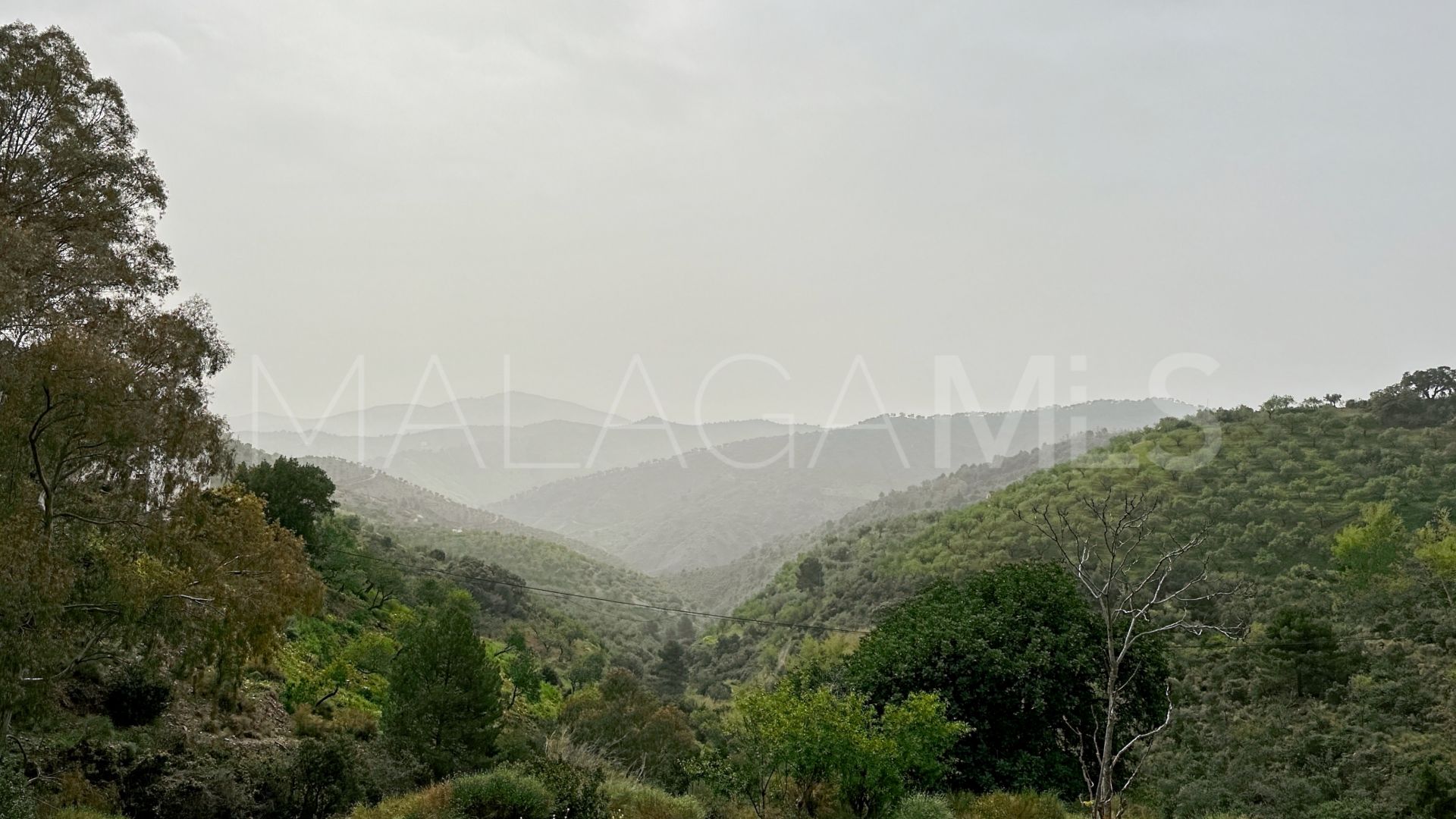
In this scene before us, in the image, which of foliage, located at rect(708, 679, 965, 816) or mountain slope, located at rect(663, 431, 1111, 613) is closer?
foliage, located at rect(708, 679, 965, 816)

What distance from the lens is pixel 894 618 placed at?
71.5 feet

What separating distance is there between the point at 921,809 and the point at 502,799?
21.4 feet

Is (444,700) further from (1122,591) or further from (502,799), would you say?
(1122,591)

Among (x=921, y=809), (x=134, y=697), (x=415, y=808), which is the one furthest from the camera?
(x=134, y=697)

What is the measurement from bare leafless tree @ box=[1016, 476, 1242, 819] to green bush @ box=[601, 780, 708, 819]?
6308 millimetres

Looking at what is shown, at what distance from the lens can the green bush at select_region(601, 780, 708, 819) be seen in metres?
12.5

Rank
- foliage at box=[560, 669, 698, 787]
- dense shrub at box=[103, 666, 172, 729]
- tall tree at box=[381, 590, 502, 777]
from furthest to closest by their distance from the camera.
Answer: foliage at box=[560, 669, 698, 787], tall tree at box=[381, 590, 502, 777], dense shrub at box=[103, 666, 172, 729]

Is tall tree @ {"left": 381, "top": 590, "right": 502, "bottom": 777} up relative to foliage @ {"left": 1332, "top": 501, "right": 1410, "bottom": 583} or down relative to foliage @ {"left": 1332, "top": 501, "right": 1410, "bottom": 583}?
down

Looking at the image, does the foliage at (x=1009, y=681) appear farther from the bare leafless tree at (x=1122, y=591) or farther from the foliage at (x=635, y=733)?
the foliage at (x=635, y=733)

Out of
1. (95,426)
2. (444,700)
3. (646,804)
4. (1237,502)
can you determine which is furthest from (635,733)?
(1237,502)

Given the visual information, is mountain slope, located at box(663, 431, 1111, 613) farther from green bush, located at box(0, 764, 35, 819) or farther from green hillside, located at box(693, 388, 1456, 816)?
green bush, located at box(0, 764, 35, 819)

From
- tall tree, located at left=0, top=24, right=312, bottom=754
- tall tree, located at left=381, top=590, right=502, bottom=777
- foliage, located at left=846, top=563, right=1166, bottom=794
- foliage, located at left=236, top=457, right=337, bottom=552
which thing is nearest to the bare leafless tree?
foliage, located at left=846, top=563, right=1166, bottom=794

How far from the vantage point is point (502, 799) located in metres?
11.0

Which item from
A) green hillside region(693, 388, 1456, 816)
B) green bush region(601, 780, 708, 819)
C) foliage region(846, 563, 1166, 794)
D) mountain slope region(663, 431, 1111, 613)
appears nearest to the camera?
green bush region(601, 780, 708, 819)
